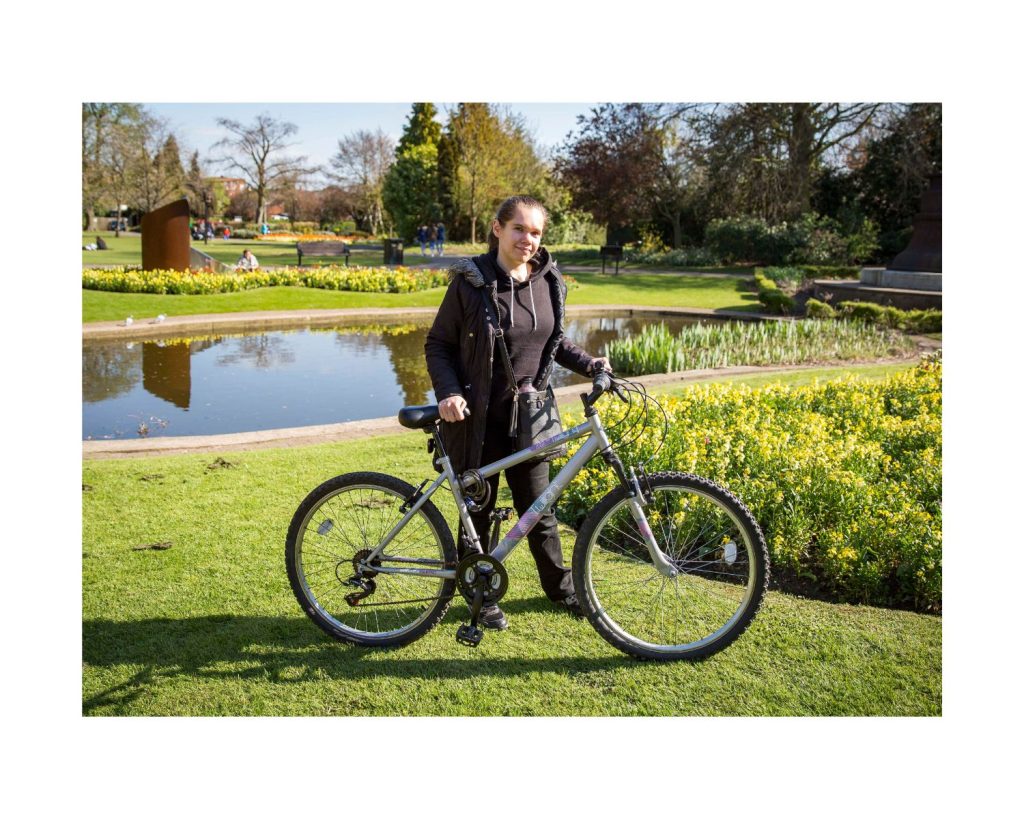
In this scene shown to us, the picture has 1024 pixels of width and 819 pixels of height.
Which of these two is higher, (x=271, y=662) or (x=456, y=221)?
(x=456, y=221)

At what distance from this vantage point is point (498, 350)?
335 cm

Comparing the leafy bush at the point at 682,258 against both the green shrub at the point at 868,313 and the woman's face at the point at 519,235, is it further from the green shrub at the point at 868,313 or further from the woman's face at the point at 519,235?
the woman's face at the point at 519,235

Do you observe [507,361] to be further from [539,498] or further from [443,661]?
[443,661]

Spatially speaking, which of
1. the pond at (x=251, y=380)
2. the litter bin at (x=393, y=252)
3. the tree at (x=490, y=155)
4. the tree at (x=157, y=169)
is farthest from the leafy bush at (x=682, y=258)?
the tree at (x=157, y=169)

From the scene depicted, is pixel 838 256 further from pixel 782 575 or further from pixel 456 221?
pixel 782 575

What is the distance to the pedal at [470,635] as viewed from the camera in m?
3.31

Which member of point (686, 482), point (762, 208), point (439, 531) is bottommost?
point (439, 531)

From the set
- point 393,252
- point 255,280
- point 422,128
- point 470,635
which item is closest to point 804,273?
point 393,252

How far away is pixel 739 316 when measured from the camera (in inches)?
640

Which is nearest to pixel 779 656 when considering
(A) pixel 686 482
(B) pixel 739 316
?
(A) pixel 686 482

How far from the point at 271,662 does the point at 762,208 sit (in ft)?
89.7

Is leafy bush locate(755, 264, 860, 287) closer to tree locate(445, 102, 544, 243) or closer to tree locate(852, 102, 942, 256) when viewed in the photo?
tree locate(852, 102, 942, 256)

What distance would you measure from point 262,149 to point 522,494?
38866 mm

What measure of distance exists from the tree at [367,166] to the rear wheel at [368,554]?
39.5m
